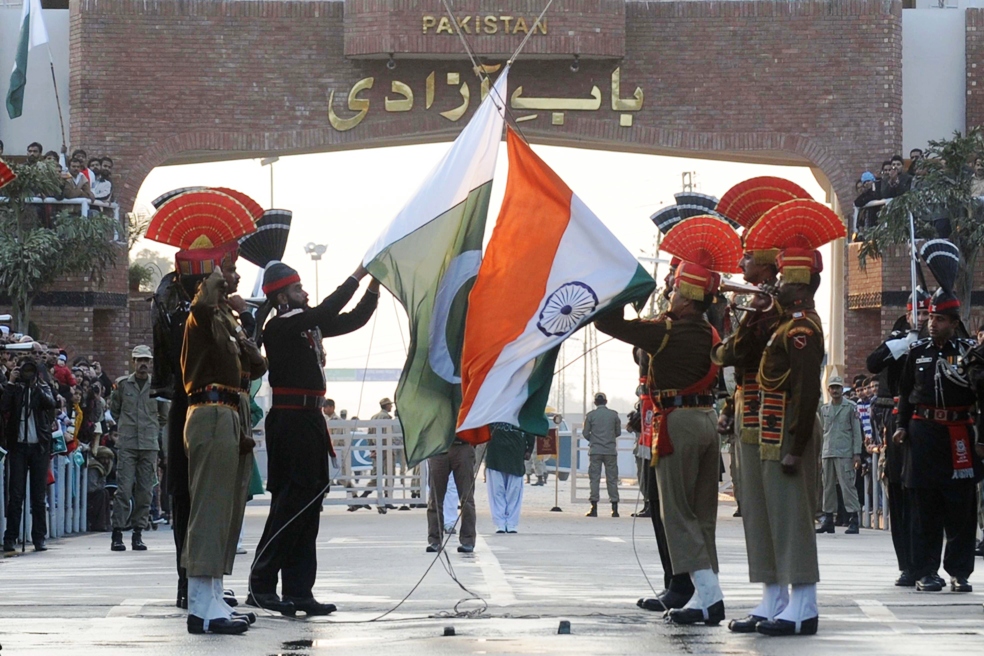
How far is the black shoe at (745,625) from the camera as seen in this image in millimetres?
9773

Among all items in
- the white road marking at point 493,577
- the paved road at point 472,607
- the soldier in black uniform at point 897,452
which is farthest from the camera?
the soldier in black uniform at point 897,452

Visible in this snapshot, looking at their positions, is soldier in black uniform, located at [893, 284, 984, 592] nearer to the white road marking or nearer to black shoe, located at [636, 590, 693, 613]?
black shoe, located at [636, 590, 693, 613]

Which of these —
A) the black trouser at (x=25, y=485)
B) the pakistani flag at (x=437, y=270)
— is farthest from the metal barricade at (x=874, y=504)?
the pakistani flag at (x=437, y=270)

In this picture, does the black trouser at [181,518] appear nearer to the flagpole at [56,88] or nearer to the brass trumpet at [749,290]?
the brass trumpet at [749,290]

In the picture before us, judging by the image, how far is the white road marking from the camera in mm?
11914

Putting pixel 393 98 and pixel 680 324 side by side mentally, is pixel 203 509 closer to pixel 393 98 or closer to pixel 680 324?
pixel 680 324

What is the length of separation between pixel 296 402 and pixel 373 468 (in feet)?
57.5

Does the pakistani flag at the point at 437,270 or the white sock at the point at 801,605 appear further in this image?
the pakistani flag at the point at 437,270

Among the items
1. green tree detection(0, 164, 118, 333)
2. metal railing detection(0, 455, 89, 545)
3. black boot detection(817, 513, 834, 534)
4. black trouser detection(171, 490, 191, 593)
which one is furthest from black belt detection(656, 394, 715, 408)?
green tree detection(0, 164, 118, 333)

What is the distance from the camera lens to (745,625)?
32.1 feet

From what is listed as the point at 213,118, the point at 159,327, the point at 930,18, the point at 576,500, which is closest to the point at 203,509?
the point at 159,327

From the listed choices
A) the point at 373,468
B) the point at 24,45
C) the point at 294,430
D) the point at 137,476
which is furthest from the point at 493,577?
the point at 24,45

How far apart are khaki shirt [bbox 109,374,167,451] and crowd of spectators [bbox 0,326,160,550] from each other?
62 cm

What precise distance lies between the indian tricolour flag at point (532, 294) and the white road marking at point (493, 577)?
4.85ft
